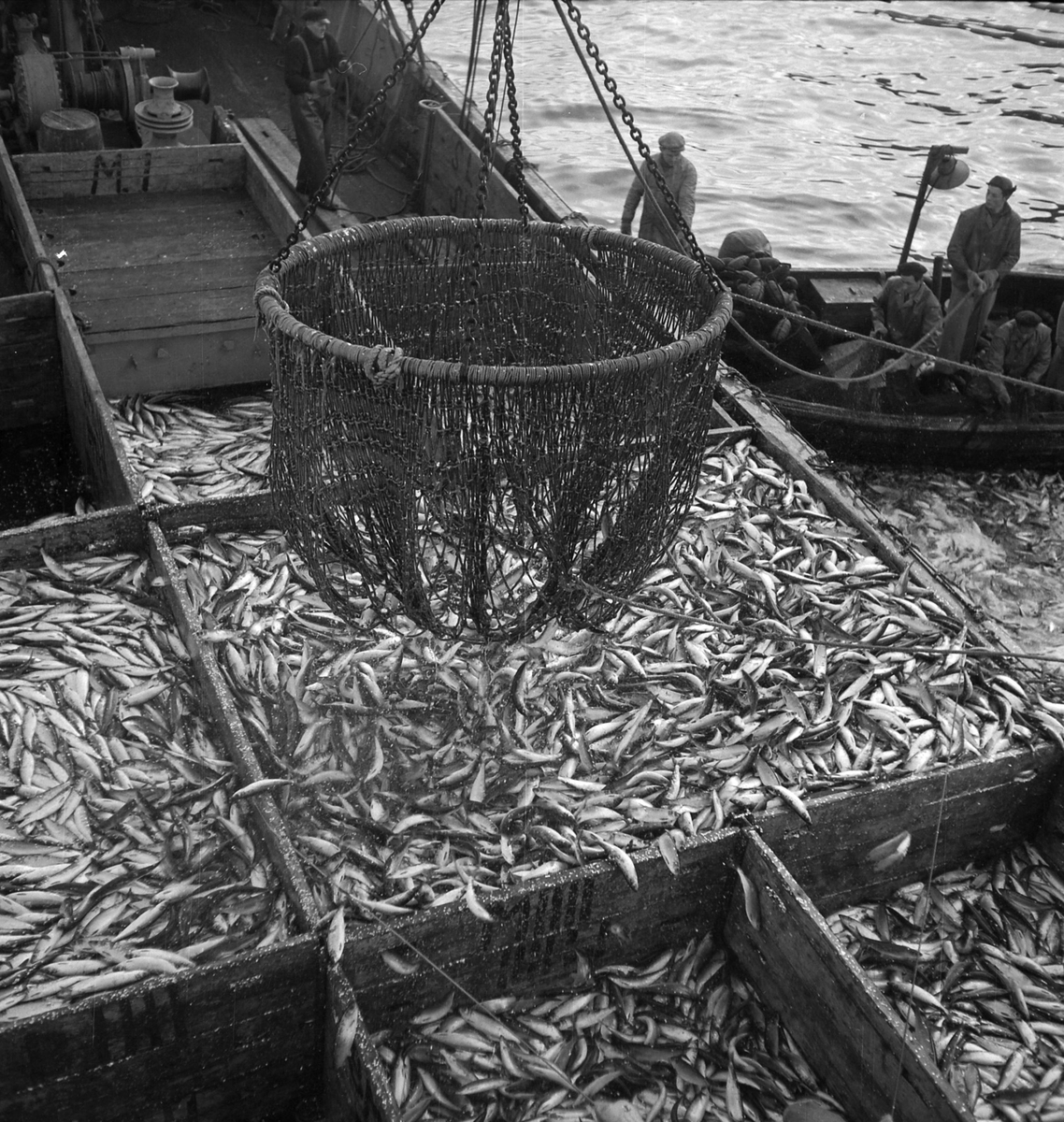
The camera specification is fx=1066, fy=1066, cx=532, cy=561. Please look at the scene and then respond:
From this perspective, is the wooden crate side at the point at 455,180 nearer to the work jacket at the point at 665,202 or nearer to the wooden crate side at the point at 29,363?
the work jacket at the point at 665,202

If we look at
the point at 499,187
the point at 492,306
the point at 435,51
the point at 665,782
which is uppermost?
the point at 492,306

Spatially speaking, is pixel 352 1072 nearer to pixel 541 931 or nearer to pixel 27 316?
pixel 541 931

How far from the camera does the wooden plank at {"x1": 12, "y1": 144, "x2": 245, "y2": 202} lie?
888 cm

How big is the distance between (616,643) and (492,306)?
185 centimetres

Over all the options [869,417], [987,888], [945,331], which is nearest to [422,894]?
[987,888]

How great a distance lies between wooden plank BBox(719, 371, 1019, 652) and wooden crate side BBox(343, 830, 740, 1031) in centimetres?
224

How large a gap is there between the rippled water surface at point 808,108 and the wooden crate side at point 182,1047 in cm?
1524

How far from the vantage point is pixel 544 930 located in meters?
4.23

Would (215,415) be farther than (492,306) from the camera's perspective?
Yes

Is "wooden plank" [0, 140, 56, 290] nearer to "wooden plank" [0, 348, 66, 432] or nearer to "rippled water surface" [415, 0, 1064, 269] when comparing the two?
"wooden plank" [0, 348, 66, 432]

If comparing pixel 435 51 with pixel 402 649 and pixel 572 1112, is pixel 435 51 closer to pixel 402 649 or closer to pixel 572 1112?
pixel 402 649

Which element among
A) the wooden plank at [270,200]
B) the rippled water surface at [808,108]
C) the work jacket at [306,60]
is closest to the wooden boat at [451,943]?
the wooden plank at [270,200]

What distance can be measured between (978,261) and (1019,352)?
900mm

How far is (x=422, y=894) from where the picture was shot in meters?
4.18
